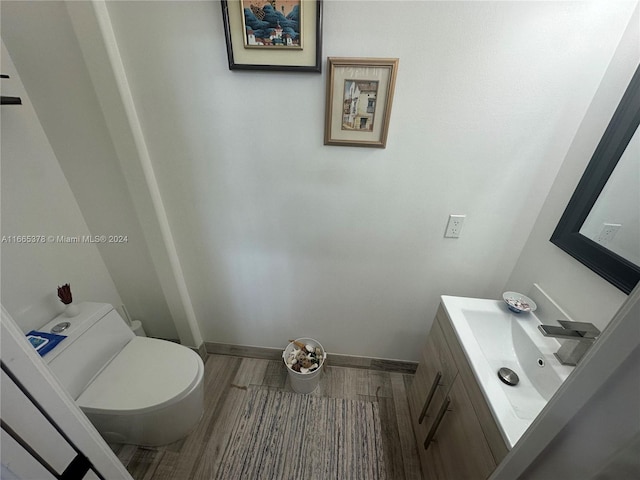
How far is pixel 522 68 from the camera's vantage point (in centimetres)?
91

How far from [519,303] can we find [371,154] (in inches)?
36.6

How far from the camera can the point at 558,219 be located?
1026mm

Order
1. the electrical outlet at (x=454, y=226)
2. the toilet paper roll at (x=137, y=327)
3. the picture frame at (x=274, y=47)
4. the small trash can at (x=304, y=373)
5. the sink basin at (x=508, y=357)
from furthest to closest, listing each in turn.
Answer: the toilet paper roll at (x=137, y=327), the small trash can at (x=304, y=373), the electrical outlet at (x=454, y=226), the picture frame at (x=274, y=47), the sink basin at (x=508, y=357)

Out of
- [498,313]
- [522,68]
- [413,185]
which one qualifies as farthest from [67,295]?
[522,68]

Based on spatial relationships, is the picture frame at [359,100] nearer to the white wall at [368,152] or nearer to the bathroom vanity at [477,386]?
the white wall at [368,152]

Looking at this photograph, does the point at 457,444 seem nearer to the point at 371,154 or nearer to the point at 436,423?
the point at 436,423

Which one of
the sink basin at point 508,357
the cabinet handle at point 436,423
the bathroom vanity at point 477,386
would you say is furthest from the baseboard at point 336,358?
the sink basin at point 508,357

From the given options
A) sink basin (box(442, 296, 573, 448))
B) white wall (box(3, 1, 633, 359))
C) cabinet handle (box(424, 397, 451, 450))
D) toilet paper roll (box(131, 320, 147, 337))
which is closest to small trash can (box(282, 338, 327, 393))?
white wall (box(3, 1, 633, 359))

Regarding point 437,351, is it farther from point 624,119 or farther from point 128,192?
point 128,192

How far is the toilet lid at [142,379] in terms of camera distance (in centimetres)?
108

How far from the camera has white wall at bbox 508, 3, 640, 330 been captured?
0.82 meters

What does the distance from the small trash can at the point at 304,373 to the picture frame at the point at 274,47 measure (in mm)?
1502

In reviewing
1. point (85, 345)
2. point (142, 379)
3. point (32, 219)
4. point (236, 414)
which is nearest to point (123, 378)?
point (142, 379)

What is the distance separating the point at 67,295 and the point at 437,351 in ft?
5.89
